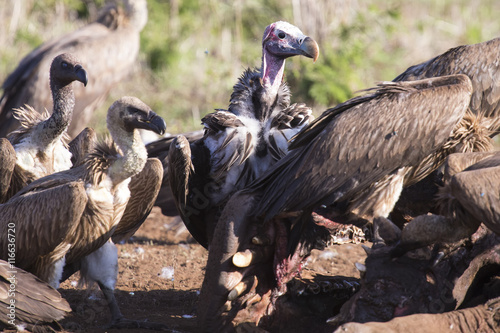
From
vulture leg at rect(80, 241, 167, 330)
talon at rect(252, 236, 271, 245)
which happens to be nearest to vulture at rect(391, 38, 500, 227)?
talon at rect(252, 236, 271, 245)

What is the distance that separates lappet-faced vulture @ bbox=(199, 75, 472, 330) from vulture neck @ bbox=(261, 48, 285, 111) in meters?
0.86

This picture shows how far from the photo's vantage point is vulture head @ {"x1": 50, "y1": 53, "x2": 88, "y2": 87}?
17.2 ft

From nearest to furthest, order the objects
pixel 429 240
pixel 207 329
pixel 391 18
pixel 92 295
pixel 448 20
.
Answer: pixel 429 240, pixel 207 329, pixel 92 295, pixel 391 18, pixel 448 20

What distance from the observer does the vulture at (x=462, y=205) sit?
3.28m

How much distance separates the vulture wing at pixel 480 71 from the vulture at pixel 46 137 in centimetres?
262

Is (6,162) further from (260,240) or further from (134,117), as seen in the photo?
(260,240)

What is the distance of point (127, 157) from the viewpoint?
4223 millimetres

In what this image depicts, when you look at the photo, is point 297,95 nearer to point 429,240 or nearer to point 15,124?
point 15,124

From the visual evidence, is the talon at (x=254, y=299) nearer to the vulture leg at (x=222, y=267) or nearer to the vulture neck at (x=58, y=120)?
the vulture leg at (x=222, y=267)

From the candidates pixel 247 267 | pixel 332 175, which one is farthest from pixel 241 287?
pixel 332 175

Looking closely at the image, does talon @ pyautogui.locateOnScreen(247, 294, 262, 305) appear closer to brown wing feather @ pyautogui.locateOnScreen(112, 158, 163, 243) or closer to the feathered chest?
brown wing feather @ pyautogui.locateOnScreen(112, 158, 163, 243)

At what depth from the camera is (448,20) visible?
13336 mm

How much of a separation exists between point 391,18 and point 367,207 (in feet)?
25.8

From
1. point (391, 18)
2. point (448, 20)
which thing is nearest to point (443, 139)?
point (391, 18)
